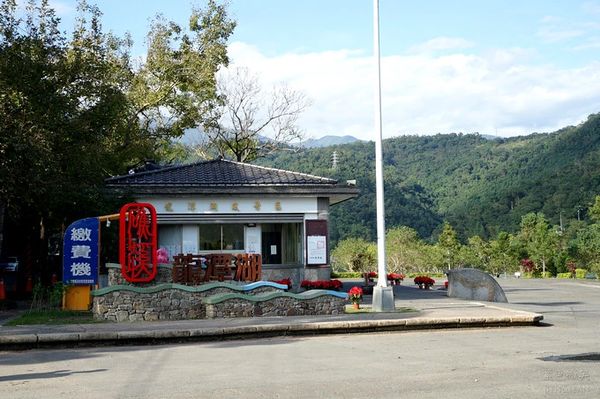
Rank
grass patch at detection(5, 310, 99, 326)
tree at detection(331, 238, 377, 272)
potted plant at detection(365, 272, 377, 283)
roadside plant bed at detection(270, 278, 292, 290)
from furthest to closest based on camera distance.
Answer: tree at detection(331, 238, 377, 272), potted plant at detection(365, 272, 377, 283), roadside plant bed at detection(270, 278, 292, 290), grass patch at detection(5, 310, 99, 326)

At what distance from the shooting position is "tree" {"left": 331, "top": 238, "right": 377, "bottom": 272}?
48.1 meters

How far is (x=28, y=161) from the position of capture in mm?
19062

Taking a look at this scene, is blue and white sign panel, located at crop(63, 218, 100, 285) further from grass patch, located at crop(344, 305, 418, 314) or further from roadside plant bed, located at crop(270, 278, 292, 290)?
grass patch, located at crop(344, 305, 418, 314)

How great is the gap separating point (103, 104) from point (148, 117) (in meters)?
12.3

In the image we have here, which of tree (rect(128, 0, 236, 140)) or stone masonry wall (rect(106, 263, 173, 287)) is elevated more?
tree (rect(128, 0, 236, 140))

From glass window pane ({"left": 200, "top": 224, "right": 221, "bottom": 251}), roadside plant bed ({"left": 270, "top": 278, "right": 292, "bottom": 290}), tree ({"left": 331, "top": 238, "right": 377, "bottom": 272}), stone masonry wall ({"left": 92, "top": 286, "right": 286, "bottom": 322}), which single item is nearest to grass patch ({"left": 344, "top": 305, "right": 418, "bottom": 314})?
stone masonry wall ({"left": 92, "top": 286, "right": 286, "bottom": 322})

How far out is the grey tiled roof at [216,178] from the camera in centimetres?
2483

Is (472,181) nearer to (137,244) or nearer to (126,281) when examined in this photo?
(137,244)

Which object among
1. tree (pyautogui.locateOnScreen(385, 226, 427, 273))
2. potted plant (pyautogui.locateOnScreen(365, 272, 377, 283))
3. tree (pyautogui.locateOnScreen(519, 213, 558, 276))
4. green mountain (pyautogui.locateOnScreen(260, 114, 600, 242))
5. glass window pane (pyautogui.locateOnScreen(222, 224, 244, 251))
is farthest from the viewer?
green mountain (pyautogui.locateOnScreen(260, 114, 600, 242))

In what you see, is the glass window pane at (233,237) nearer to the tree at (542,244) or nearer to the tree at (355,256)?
the tree at (355,256)

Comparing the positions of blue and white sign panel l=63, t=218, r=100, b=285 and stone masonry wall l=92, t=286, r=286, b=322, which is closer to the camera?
stone masonry wall l=92, t=286, r=286, b=322

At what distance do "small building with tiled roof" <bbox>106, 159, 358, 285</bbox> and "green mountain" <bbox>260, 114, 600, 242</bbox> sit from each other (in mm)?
37235

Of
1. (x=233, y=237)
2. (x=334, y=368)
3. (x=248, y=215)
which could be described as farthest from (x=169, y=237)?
(x=334, y=368)

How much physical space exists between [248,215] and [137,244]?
25.0 ft
